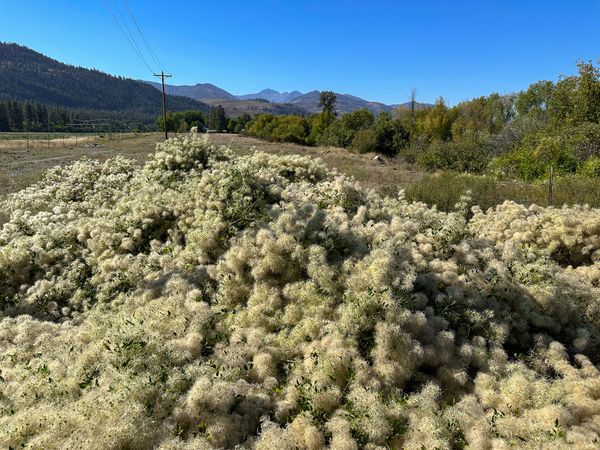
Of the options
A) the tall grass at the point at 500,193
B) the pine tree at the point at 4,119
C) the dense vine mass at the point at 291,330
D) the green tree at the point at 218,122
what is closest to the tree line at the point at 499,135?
the tall grass at the point at 500,193

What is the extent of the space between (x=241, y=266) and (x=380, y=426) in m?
2.71

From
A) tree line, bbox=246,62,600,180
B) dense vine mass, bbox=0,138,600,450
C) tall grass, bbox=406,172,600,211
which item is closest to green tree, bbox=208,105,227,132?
tree line, bbox=246,62,600,180

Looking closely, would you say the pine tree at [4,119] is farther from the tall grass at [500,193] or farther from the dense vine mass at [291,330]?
the tall grass at [500,193]

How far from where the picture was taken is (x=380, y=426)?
10.7 ft

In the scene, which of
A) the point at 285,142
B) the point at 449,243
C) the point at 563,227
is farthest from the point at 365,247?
the point at 285,142

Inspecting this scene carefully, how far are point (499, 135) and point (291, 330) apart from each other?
32071mm

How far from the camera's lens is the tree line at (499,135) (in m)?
21.3

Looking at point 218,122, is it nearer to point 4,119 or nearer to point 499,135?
point 4,119

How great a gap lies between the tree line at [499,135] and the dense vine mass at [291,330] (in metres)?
15.9

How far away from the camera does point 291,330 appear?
4.53m

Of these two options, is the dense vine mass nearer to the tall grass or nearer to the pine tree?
the tall grass

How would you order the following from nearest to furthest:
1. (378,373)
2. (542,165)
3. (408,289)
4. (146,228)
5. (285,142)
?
(378,373) < (408,289) < (146,228) < (542,165) < (285,142)

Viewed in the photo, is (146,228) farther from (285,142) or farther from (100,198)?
(285,142)

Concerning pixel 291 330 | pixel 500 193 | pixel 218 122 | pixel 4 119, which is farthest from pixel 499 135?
pixel 4 119
